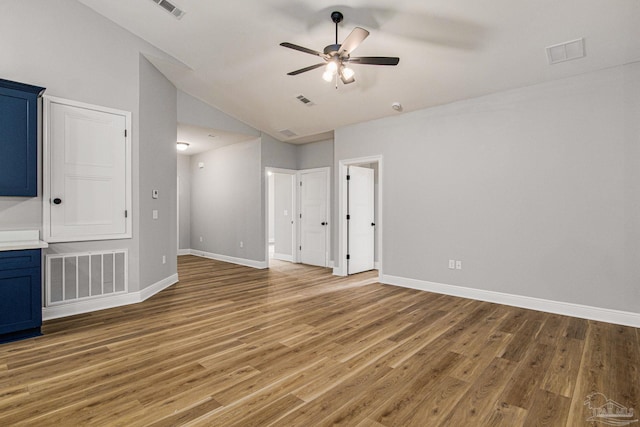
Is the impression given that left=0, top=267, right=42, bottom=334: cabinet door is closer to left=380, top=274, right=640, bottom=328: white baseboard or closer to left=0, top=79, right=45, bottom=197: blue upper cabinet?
left=0, top=79, right=45, bottom=197: blue upper cabinet

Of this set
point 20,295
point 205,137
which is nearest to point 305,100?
point 205,137

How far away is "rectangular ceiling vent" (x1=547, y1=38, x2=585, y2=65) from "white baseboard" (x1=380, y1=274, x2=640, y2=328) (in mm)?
2843

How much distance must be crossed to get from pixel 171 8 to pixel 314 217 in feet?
15.6

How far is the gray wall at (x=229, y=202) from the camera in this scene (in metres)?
6.98

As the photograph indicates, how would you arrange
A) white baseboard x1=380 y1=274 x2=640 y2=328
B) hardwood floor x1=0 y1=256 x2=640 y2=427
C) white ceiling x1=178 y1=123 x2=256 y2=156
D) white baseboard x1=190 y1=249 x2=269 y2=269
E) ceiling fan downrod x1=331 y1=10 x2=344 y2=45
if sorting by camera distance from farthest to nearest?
white baseboard x1=190 y1=249 x2=269 y2=269 → white ceiling x1=178 y1=123 x2=256 y2=156 → white baseboard x1=380 y1=274 x2=640 y2=328 → ceiling fan downrod x1=331 y1=10 x2=344 y2=45 → hardwood floor x1=0 y1=256 x2=640 y2=427

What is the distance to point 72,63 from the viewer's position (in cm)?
371

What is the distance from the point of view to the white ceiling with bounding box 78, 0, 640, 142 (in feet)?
10.2

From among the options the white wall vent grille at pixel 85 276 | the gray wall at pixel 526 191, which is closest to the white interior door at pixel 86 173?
the white wall vent grille at pixel 85 276

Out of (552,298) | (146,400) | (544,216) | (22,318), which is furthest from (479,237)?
(22,318)

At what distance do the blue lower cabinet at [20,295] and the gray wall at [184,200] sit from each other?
5.92 metres

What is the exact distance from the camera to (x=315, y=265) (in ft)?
24.1

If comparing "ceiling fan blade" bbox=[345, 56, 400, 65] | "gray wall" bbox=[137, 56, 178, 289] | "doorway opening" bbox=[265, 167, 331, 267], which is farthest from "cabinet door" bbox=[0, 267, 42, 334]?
"doorway opening" bbox=[265, 167, 331, 267]

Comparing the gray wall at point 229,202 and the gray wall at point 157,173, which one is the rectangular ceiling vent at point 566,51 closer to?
the gray wall at point 157,173

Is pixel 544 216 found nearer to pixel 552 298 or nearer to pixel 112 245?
pixel 552 298
